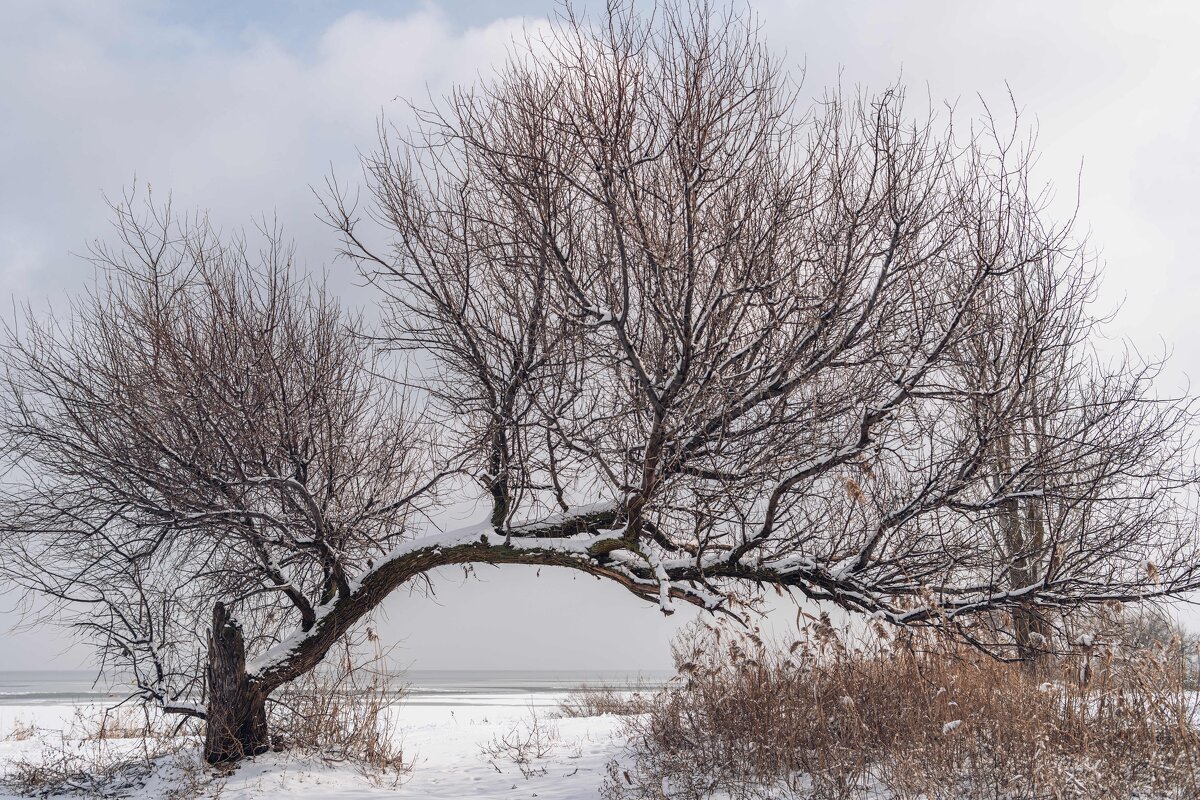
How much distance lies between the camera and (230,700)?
7.46 m

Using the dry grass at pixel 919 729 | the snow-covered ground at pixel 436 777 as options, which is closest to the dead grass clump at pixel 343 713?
the snow-covered ground at pixel 436 777

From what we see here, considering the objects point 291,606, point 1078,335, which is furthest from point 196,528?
point 1078,335

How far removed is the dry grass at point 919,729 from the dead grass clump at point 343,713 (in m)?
2.68

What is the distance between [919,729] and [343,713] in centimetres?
589

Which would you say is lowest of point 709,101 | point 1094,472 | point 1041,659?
point 1041,659

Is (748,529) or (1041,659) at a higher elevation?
(748,529)

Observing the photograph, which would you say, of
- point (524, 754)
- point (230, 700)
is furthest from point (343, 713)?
point (524, 754)

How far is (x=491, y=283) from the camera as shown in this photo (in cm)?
682

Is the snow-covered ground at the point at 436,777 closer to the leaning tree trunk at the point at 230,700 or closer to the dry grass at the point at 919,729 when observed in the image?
the leaning tree trunk at the point at 230,700

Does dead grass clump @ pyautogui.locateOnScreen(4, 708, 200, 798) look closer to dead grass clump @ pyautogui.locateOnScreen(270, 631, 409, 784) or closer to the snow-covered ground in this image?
the snow-covered ground

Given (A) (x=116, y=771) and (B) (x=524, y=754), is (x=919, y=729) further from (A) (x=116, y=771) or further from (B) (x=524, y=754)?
(A) (x=116, y=771)

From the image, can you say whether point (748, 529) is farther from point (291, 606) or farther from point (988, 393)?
point (291, 606)

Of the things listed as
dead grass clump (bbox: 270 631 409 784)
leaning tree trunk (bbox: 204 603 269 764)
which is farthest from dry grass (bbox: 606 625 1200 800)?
leaning tree trunk (bbox: 204 603 269 764)

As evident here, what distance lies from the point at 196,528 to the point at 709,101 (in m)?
6.15
